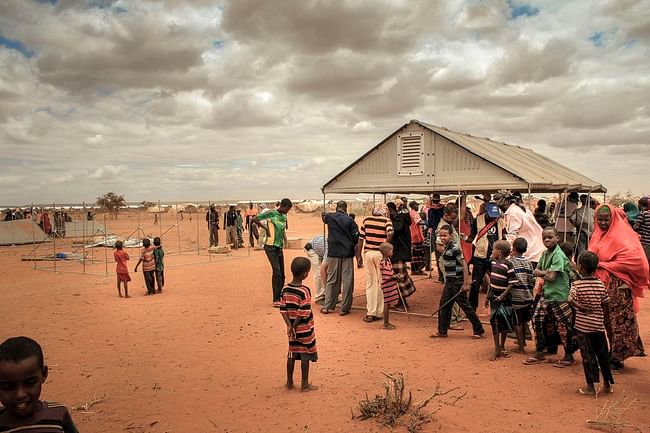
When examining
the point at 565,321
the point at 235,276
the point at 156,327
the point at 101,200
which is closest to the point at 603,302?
the point at 565,321

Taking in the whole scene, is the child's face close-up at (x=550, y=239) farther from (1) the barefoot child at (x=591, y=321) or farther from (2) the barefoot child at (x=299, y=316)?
(2) the barefoot child at (x=299, y=316)

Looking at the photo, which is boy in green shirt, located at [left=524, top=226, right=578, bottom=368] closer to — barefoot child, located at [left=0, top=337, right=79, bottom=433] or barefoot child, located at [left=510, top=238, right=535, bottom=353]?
barefoot child, located at [left=510, top=238, right=535, bottom=353]

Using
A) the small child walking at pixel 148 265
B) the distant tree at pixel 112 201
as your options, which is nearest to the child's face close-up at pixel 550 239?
the small child walking at pixel 148 265

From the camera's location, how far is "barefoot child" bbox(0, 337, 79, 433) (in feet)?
6.80

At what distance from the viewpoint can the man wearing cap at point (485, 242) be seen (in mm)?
8281

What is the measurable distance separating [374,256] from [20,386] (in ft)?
21.6

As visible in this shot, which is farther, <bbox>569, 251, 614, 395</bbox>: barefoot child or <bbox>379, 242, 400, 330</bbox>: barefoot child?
<bbox>379, 242, 400, 330</bbox>: barefoot child

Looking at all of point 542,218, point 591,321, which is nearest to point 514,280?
point 591,321

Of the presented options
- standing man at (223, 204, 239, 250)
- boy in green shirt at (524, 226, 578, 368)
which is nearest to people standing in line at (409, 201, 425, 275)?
boy in green shirt at (524, 226, 578, 368)

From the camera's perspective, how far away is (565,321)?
5.77 m

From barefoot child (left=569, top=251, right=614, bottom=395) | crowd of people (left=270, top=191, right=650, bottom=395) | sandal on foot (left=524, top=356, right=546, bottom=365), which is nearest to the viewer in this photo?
barefoot child (left=569, top=251, right=614, bottom=395)

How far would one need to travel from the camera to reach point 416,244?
39.9 feet

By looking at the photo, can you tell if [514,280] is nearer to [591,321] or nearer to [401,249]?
[591,321]

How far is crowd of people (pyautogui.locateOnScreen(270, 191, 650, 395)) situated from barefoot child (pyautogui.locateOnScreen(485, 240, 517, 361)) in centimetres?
1
